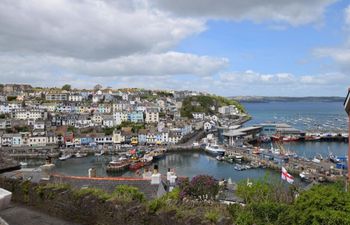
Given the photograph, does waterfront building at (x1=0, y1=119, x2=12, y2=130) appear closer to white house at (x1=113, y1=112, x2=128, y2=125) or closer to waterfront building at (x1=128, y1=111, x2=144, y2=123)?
white house at (x1=113, y1=112, x2=128, y2=125)

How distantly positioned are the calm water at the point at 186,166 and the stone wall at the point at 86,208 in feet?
111

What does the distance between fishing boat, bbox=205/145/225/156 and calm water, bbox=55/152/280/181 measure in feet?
3.16

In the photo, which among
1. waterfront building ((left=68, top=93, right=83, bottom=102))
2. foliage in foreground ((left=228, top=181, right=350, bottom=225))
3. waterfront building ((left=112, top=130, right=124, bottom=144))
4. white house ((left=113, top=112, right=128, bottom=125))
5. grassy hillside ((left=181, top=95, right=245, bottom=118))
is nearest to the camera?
foliage in foreground ((left=228, top=181, right=350, bottom=225))

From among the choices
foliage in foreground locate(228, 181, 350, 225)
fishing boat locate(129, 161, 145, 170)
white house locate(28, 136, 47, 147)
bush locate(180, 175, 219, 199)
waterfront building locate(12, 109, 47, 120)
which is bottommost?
fishing boat locate(129, 161, 145, 170)

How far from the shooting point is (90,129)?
239 feet

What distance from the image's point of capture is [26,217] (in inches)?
223

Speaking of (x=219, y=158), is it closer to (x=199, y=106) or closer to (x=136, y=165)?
(x=136, y=165)

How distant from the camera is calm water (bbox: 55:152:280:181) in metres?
41.8

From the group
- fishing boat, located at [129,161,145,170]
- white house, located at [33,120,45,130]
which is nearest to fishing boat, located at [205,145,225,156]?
fishing boat, located at [129,161,145,170]

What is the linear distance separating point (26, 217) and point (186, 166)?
4226cm

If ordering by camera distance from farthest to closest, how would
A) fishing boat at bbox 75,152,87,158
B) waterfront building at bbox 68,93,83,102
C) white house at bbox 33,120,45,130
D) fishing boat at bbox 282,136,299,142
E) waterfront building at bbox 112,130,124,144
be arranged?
1. waterfront building at bbox 68,93,83,102
2. fishing boat at bbox 282,136,299,142
3. white house at bbox 33,120,45,130
4. waterfront building at bbox 112,130,124,144
5. fishing boat at bbox 75,152,87,158

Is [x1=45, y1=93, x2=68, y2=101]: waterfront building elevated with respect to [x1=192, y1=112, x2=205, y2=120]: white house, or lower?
elevated

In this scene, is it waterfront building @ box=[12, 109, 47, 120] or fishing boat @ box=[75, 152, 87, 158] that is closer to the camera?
fishing boat @ box=[75, 152, 87, 158]

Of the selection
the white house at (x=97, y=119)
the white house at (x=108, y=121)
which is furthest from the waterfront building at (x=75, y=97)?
the white house at (x=108, y=121)
